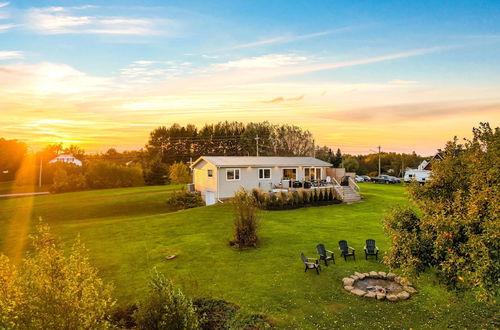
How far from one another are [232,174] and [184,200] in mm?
6575

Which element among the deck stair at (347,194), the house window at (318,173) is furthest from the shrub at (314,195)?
the house window at (318,173)

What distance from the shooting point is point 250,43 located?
19688 millimetres

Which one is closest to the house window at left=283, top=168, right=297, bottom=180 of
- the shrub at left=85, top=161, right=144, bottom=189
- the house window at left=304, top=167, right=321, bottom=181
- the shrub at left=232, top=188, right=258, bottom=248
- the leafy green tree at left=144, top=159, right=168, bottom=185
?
the house window at left=304, top=167, right=321, bottom=181

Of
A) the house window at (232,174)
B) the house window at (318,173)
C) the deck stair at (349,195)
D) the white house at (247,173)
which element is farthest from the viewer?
the house window at (318,173)

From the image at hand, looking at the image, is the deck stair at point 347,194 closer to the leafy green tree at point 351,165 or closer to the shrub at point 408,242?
the shrub at point 408,242

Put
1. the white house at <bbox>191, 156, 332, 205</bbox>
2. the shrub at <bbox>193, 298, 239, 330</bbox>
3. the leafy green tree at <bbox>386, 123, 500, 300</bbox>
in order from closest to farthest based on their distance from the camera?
1. the leafy green tree at <bbox>386, 123, 500, 300</bbox>
2. the shrub at <bbox>193, 298, 239, 330</bbox>
3. the white house at <bbox>191, 156, 332, 205</bbox>

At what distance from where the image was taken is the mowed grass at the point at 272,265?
28.1 feet

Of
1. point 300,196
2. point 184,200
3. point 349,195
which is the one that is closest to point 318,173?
point 349,195

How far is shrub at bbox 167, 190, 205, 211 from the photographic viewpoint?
31.8m

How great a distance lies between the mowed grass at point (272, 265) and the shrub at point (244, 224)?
1.90 ft

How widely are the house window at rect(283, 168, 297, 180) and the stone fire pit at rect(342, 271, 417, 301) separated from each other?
22215 mm

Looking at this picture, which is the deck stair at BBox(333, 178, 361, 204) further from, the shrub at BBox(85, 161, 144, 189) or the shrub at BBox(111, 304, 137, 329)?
the shrub at BBox(85, 161, 144, 189)

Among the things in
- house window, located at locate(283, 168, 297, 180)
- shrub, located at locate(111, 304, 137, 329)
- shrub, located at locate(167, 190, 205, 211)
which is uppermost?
house window, located at locate(283, 168, 297, 180)

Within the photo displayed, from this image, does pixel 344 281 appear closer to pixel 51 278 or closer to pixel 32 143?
pixel 51 278
